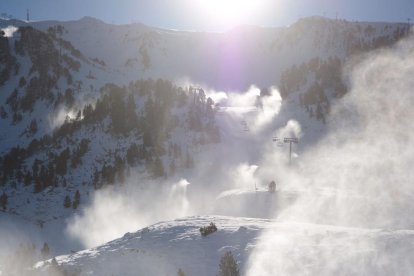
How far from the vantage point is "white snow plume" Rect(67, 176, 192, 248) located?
5434 centimetres

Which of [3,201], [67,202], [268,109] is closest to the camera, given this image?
[67,202]

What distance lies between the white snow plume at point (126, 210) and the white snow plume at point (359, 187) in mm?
16040

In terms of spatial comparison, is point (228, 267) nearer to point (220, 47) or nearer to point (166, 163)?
Answer: point (166, 163)

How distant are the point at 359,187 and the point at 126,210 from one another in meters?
30.2

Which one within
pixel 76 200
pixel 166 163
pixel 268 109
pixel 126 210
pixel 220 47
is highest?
pixel 220 47

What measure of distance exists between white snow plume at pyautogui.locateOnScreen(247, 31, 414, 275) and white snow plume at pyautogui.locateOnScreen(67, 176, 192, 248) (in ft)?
52.6

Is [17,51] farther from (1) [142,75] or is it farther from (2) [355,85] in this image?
(2) [355,85]

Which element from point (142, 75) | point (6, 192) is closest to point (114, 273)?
point (6, 192)

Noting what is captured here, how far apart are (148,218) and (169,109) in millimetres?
32647

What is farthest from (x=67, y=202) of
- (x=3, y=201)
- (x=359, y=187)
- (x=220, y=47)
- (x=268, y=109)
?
(x=220, y=47)

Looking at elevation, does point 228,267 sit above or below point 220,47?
below

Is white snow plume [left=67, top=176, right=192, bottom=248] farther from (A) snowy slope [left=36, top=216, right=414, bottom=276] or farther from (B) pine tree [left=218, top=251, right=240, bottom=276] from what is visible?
(B) pine tree [left=218, top=251, right=240, bottom=276]

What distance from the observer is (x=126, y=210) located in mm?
59812

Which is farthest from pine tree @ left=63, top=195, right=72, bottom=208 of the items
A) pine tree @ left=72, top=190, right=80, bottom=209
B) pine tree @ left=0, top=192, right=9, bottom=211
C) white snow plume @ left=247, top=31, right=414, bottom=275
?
white snow plume @ left=247, top=31, right=414, bottom=275
